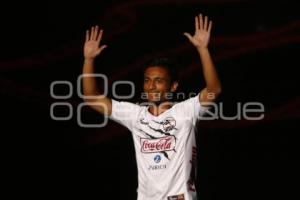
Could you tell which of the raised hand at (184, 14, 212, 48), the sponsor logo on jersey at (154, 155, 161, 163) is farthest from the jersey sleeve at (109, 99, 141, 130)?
the raised hand at (184, 14, 212, 48)

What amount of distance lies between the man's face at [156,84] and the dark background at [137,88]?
1.19 m

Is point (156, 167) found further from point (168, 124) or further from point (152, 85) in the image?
point (152, 85)

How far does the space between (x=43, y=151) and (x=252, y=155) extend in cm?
147

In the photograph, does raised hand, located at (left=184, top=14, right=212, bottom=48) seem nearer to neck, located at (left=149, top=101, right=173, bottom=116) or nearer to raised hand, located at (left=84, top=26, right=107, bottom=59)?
neck, located at (left=149, top=101, right=173, bottom=116)

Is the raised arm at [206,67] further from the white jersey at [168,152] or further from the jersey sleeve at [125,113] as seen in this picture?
the jersey sleeve at [125,113]

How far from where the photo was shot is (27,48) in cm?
376

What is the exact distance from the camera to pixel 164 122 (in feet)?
8.23

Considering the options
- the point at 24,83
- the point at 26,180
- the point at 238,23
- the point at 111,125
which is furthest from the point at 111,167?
the point at 238,23

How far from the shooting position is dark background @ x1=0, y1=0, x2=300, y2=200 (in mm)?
3727

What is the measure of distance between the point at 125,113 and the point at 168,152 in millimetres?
302

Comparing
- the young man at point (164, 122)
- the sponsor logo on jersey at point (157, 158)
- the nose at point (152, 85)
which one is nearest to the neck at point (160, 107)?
the young man at point (164, 122)

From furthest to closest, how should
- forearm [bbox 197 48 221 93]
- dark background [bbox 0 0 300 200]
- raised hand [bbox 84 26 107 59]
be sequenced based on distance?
1. dark background [bbox 0 0 300 200]
2. raised hand [bbox 84 26 107 59]
3. forearm [bbox 197 48 221 93]

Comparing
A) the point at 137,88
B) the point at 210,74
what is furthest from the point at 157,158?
the point at 137,88

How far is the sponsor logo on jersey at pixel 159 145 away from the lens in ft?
8.09
